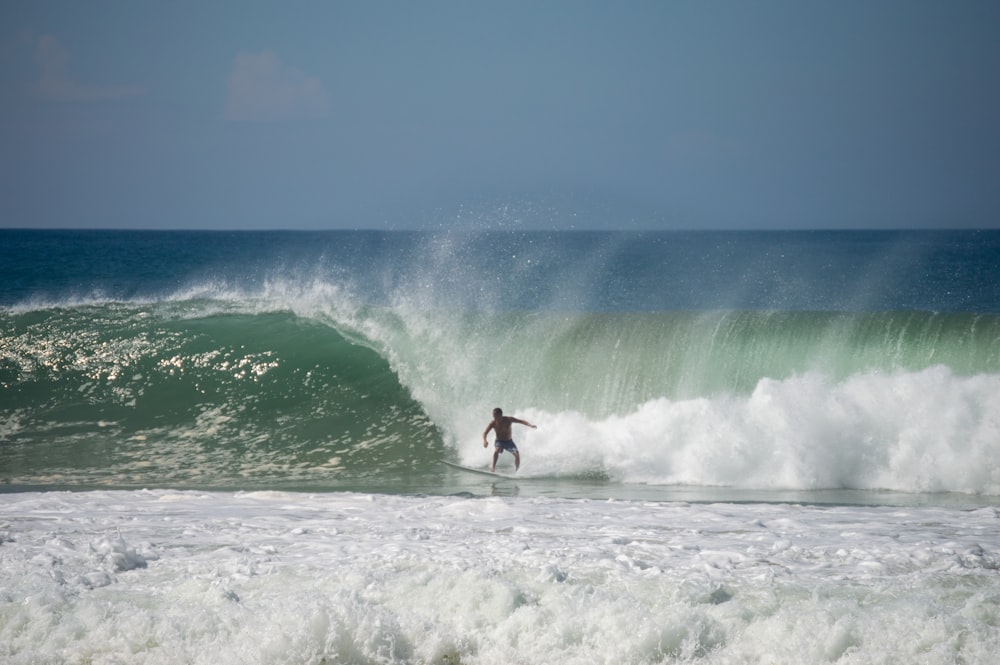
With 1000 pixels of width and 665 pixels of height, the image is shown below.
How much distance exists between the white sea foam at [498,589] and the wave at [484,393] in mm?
3145

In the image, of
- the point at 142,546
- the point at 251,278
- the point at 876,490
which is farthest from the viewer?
the point at 251,278

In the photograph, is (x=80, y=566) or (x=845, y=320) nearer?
(x=80, y=566)

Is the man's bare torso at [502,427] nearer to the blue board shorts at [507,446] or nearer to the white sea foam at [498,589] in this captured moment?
the blue board shorts at [507,446]

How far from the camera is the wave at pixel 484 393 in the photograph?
12125 millimetres

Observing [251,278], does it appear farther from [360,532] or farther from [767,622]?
[767,622]

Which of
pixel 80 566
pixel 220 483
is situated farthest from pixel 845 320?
pixel 80 566

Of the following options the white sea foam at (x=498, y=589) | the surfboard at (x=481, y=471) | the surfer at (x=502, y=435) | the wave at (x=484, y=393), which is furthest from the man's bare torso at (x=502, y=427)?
the white sea foam at (x=498, y=589)

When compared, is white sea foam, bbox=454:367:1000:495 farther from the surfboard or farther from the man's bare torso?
the man's bare torso

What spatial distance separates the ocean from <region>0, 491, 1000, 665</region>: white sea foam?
2 centimetres

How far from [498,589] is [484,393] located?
8.25 meters

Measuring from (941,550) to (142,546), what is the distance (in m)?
6.11

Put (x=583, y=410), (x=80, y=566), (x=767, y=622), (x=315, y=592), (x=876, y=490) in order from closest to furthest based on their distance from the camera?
(x=767, y=622), (x=315, y=592), (x=80, y=566), (x=876, y=490), (x=583, y=410)

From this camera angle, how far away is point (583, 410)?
1415cm

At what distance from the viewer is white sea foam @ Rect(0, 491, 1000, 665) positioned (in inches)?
238
